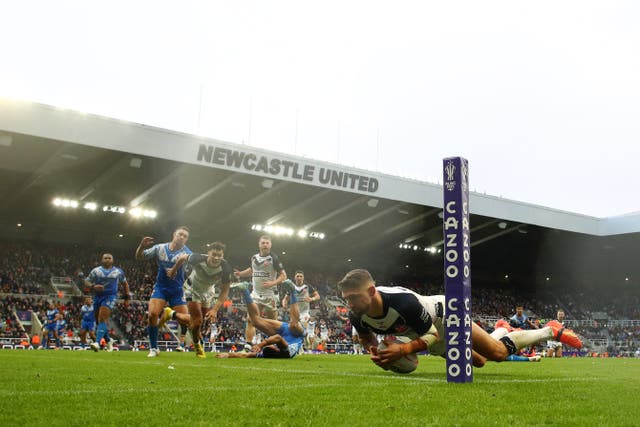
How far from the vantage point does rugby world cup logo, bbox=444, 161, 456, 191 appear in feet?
23.0

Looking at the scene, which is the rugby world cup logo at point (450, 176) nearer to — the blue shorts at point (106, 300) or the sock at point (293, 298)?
the sock at point (293, 298)

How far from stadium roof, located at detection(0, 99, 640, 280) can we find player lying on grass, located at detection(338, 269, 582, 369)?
2101 centimetres

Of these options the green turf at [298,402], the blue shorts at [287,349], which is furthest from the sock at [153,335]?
the green turf at [298,402]

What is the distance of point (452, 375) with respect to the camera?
Result: 22.5ft

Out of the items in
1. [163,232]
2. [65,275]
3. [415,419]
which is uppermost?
[163,232]

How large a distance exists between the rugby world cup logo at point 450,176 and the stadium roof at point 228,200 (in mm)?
21505

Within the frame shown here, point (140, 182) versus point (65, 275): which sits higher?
point (140, 182)

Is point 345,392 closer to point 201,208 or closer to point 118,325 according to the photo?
point 118,325

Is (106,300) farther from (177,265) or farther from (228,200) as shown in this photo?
(228,200)

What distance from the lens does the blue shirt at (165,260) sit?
13688 millimetres

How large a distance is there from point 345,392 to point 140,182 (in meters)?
29.2

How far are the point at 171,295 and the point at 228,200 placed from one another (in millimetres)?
23317

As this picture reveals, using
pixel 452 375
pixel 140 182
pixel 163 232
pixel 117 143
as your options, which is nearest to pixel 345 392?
pixel 452 375

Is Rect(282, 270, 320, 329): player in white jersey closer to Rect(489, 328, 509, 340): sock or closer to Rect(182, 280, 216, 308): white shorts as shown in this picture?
Rect(182, 280, 216, 308): white shorts
